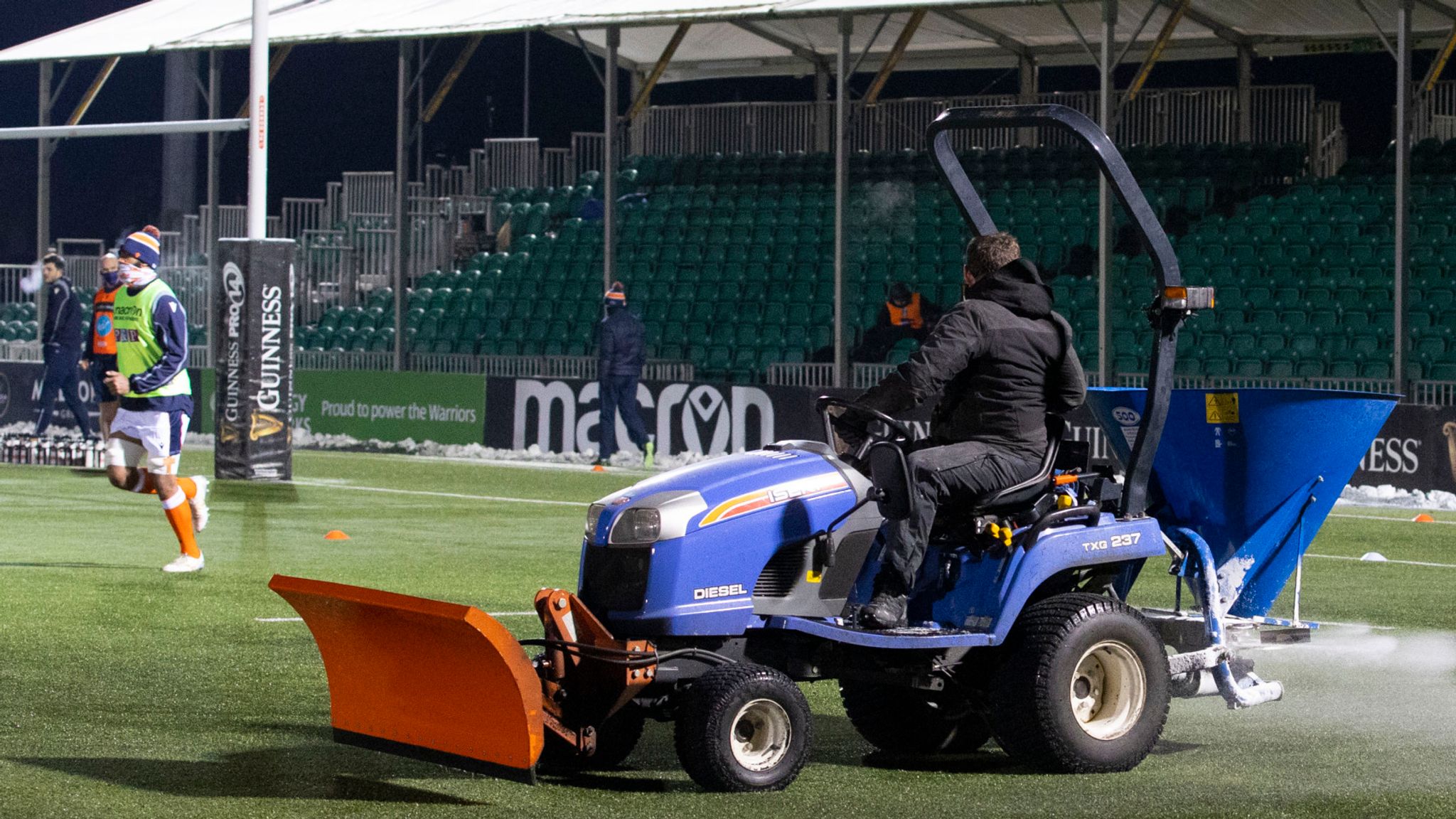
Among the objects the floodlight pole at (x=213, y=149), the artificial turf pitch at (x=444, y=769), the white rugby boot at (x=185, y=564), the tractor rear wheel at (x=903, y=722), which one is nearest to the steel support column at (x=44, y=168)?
the floodlight pole at (x=213, y=149)

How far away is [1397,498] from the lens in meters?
19.4

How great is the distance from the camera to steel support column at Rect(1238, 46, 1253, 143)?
2861 centimetres

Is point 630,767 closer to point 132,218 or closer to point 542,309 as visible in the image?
point 542,309

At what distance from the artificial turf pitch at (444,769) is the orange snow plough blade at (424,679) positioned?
0.18 meters

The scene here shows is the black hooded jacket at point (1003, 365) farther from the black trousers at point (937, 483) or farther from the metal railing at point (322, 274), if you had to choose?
the metal railing at point (322, 274)

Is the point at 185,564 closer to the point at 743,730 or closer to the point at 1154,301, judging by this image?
the point at 743,730

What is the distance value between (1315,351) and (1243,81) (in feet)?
23.4

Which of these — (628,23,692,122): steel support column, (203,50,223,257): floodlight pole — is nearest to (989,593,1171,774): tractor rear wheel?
(628,23,692,122): steel support column

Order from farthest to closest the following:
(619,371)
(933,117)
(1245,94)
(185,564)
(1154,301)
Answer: (933,117) < (1245,94) < (619,371) < (185,564) < (1154,301)

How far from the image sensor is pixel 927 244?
2808 cm

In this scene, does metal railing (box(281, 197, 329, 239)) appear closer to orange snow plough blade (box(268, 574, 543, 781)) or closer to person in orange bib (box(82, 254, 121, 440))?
person in orange bib (box(82, 254, 121, 440))

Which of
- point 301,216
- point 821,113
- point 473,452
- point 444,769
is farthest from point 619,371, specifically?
point 444,769

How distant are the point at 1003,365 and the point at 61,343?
20330 millimetres

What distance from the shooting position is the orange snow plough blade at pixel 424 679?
6.57 metres
